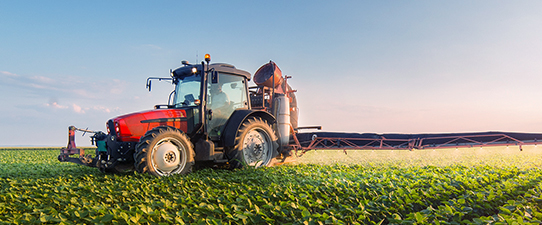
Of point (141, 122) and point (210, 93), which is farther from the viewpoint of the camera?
point (210, 93)

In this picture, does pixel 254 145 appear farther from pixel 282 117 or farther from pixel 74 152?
pixel 74 152

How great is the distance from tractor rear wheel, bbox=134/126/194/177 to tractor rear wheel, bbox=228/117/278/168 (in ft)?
3.46

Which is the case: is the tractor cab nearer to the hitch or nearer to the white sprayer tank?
the white sprayer tank

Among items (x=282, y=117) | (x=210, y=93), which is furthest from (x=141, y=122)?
(x=282, y=117)

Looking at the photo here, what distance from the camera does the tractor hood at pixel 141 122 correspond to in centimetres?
599

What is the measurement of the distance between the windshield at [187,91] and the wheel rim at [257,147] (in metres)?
1.46

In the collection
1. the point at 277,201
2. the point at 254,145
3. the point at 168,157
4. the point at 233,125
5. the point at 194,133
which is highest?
the point at 233,125

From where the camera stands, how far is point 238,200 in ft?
12.7

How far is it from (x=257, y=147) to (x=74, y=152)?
402 centimetres

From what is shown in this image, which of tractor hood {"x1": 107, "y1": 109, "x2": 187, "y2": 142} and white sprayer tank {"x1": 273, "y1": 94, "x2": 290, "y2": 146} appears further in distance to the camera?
white sprayer tank {"x1": 273, "y1": 94, "x2": 290, "y2": 146}

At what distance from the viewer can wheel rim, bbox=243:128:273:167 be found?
7047 millimetres

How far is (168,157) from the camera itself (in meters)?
5.73

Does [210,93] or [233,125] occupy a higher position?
[210,93]

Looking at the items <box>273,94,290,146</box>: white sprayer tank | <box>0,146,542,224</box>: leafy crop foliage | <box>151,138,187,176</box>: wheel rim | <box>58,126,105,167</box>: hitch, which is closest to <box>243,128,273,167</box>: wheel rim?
<box>273,94,290,146</box>: white sprayer tank
